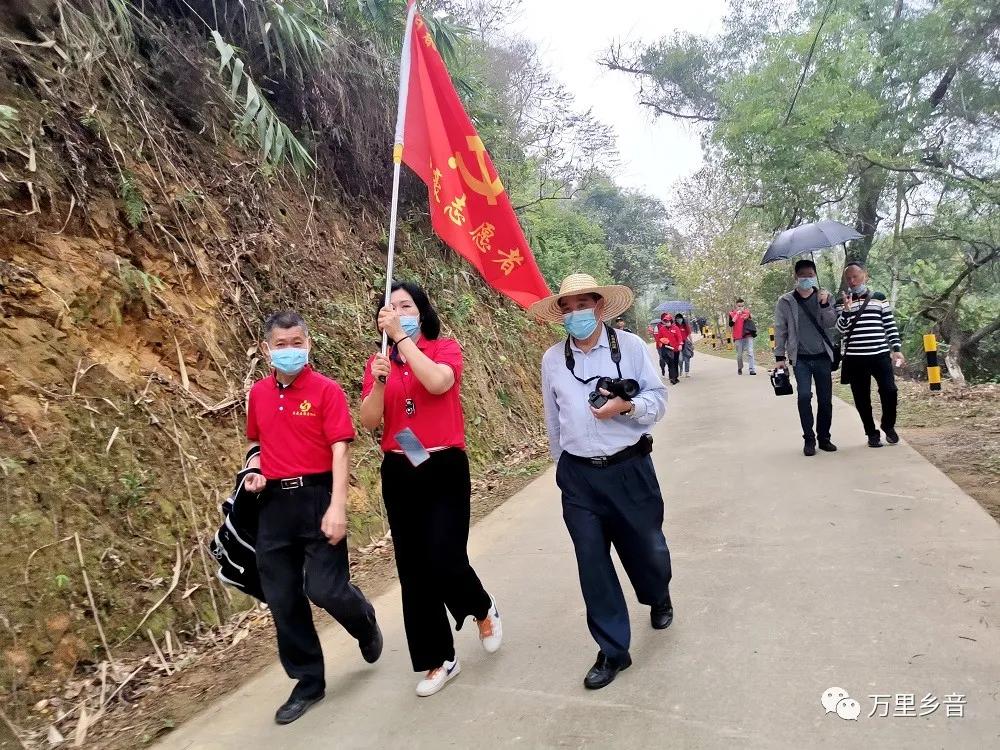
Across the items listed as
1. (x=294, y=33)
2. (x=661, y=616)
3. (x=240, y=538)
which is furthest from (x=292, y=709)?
(x=294, y=33)

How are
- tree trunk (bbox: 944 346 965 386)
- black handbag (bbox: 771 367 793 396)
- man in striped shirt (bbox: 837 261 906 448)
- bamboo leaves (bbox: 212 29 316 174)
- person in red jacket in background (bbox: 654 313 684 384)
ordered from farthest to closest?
1. person in red jacket in background (bbox: 654 313 684 384)
2. tree trunk (bbox: 944 346 965 386)
3. black handbag (bbox: 771 367 793 396)
4. man in striped shirt (bbox: 837 261 906 448)
5. bamboo leaves (bbox: 212 29 316 174)

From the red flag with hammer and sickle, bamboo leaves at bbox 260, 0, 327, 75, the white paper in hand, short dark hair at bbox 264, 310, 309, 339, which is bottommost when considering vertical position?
the white paper in hand

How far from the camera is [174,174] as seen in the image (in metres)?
6.00

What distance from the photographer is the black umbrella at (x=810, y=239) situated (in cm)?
796

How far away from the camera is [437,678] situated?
11.0 feet

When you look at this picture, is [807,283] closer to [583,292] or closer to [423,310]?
[583,292]

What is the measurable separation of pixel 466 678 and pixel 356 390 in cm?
379

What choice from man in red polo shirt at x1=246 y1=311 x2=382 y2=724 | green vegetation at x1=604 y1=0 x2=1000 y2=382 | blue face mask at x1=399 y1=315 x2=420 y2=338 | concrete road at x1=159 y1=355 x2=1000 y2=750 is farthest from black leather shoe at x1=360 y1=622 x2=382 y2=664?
green vegetation at x1=604 y1=0 x2=1000 y2=382

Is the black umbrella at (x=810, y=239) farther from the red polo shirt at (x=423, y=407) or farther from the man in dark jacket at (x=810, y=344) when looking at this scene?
the red polo shirt at (x=423, y=407)

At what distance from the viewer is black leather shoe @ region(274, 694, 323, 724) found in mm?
3242

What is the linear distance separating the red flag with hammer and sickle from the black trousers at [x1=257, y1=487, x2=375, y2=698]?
148 centimetres

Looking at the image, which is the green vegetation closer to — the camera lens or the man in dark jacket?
the man in dark jacket

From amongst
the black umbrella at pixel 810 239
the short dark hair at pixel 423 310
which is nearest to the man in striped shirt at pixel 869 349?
the black umbrella at pixel 810 239

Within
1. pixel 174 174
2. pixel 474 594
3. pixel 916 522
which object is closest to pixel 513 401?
pixel 174 174
